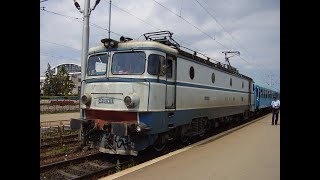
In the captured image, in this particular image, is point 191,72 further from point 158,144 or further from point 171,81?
point 158,144

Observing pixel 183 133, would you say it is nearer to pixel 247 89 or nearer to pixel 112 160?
pixel 112 160

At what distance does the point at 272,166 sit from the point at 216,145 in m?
3.33

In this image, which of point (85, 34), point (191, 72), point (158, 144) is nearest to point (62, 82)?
point (85, 34)

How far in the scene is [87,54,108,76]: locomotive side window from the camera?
9.59 meters

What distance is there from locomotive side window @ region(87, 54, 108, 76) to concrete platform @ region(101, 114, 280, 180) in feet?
9.97

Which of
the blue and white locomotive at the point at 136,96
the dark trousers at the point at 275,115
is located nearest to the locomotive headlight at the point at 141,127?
the blue and white locomotive at the point at 136,96

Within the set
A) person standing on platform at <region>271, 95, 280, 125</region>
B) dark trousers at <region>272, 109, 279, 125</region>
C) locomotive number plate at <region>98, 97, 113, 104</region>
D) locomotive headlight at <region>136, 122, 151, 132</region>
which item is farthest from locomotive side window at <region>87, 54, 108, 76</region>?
dark trousers at <region>272, 109, 279, 125</region>

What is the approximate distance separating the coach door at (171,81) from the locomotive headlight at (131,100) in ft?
3.72

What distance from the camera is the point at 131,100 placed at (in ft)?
27.9

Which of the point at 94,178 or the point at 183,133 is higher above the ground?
the point at 183,133

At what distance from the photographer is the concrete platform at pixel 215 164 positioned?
6762 millimetres

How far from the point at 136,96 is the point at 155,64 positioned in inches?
41.5

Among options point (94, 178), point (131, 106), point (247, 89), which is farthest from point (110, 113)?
point (247, 89)
